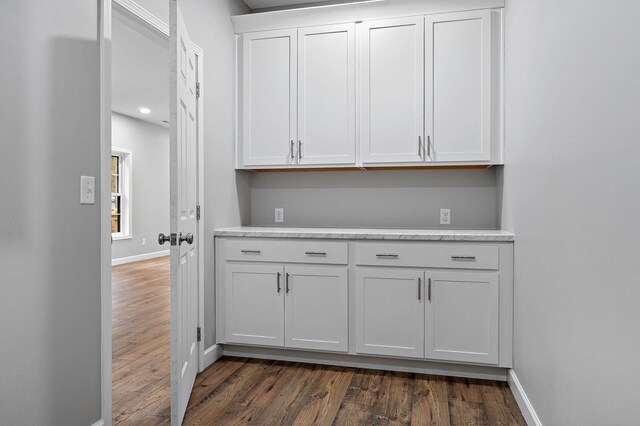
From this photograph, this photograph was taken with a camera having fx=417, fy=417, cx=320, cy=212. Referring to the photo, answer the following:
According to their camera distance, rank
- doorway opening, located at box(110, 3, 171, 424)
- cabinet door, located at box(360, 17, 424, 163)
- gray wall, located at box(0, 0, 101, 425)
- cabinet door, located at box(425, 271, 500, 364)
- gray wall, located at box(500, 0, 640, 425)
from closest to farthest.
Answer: gray wall, located at box(500, 0, 640, 425), gray wall, located at box(0, 0, 101, 425), doorway opening, located at box(110, 3, 171, 424), cabinet door, located at box(425, 271, 500, 364), cabinet door, located at box(360, 17, 424, 163)

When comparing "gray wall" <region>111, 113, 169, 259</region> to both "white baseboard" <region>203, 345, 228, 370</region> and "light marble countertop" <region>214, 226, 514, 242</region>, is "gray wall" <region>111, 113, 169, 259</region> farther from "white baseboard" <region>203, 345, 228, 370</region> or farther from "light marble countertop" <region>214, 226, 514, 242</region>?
"light marble countertop" <region>214, 226, 514, 242</region>

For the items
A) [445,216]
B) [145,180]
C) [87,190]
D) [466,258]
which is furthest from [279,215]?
[145,180]

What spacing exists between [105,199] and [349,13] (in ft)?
6.83

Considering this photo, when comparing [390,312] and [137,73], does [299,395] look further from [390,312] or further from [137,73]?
[137,73]

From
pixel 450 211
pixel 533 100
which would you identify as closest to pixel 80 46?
pixel 533 100

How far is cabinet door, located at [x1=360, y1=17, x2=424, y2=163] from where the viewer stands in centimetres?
284

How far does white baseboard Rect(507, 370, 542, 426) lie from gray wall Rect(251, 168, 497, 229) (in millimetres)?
1067

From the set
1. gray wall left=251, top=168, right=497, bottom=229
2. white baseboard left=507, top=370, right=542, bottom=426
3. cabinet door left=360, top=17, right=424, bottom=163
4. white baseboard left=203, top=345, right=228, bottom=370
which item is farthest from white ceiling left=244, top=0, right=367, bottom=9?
white baseboard left=507, top=370, right=542, bottom=426

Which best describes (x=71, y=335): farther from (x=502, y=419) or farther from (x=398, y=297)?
(x=502, y=419)

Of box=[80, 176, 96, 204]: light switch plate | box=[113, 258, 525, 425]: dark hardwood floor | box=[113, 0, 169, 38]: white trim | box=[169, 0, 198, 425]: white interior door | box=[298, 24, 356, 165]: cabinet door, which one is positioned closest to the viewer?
box=[80, 176, 96, 204]: light switch plate

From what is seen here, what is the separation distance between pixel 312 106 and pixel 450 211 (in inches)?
50.1

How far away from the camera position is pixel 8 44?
142cm

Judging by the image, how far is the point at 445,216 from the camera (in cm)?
309

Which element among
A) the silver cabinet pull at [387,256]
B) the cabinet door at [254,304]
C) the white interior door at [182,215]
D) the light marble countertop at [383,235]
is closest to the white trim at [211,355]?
the cabinet door at [254,304]
